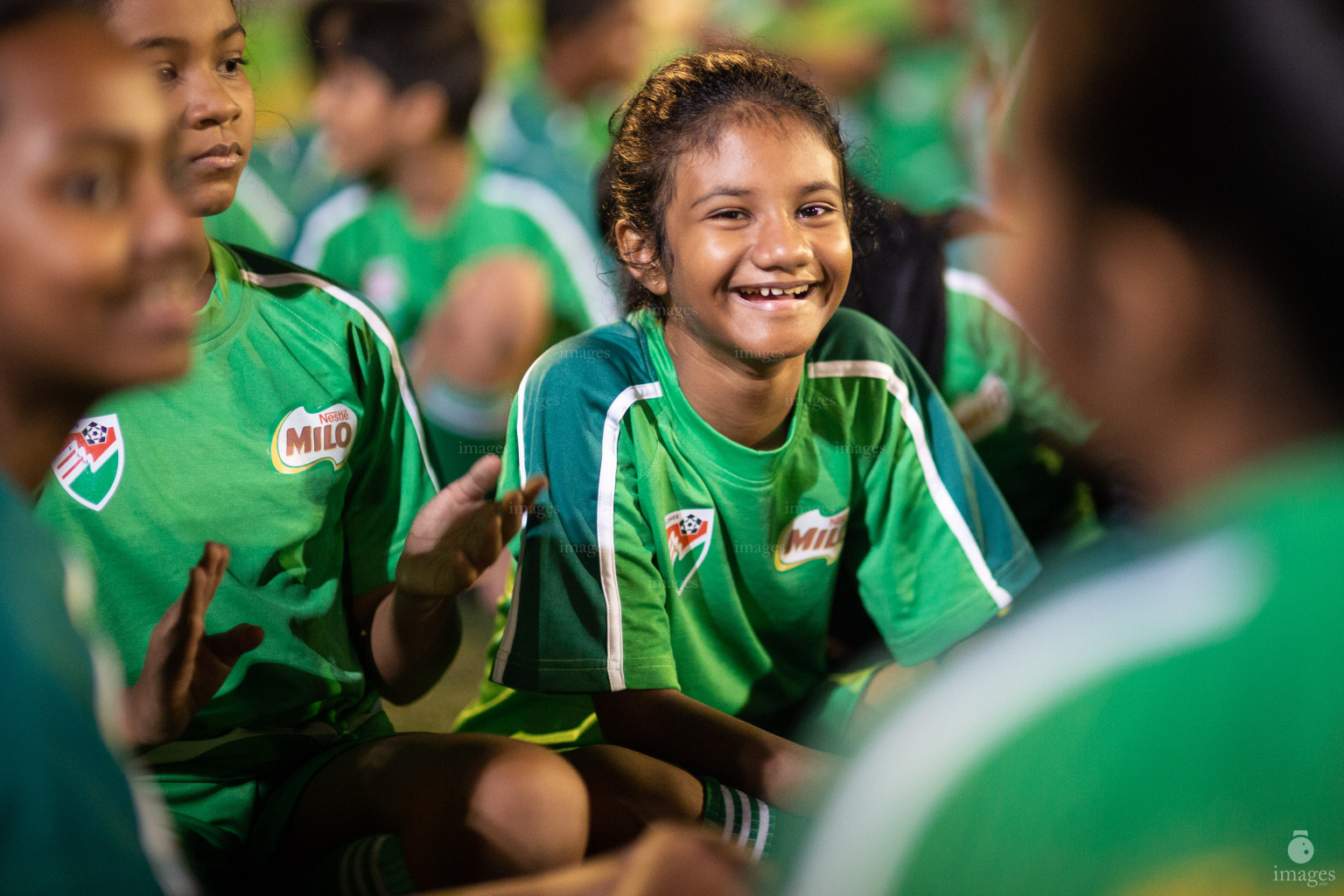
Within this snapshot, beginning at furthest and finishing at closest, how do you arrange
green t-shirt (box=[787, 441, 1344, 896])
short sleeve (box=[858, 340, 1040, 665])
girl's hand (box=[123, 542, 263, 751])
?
short sleeve (box=[858, 340, 1040, 665]) < girl's hand (box=[123, 542, 263, 751]) < green t-shirt (box=[787, 441, 1344, 896])

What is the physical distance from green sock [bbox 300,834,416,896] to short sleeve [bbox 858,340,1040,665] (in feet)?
1.38

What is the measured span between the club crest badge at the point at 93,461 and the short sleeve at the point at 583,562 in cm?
27

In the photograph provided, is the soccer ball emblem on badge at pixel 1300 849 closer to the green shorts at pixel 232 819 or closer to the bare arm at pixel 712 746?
the bare arm at pixel 712 746

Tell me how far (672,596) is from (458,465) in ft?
1.19

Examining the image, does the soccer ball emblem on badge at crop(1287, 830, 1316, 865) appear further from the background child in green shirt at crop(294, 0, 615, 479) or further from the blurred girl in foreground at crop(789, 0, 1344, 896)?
the background child in green shirt at crop(294, 0, 615, 479)

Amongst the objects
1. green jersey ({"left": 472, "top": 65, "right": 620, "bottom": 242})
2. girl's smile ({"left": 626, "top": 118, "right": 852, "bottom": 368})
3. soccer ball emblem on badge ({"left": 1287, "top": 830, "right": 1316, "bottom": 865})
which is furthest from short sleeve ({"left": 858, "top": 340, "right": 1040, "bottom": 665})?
green jersey ({"left": 472, "top": 65, "right": 620, "bottom": 242})

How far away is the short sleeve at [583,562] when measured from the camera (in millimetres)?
777

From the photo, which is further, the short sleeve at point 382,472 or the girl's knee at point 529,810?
the short sleeve at point 382,472

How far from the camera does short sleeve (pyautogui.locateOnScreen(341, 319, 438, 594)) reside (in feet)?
2.65

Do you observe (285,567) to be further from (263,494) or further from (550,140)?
(550,140)

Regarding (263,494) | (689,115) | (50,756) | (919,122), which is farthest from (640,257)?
(919,122)

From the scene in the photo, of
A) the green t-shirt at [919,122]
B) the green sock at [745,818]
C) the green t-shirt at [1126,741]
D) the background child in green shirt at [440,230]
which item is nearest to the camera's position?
the green t-shirt at [1126,741]

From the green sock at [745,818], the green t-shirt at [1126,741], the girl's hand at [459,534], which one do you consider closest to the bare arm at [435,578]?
the girl's hand at [459,534]

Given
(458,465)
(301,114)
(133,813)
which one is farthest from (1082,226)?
(301,114)
